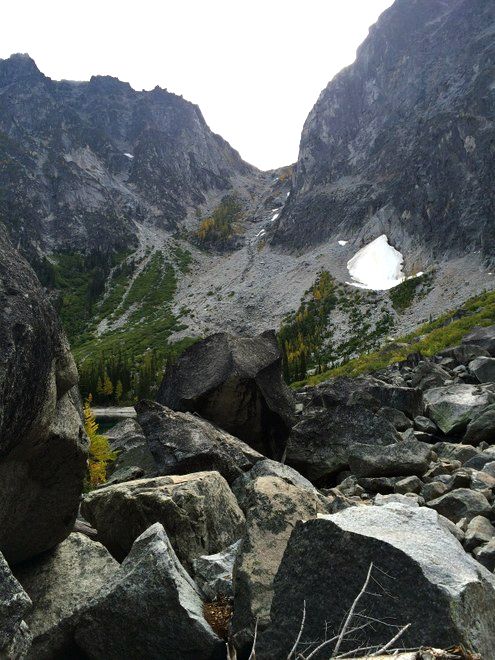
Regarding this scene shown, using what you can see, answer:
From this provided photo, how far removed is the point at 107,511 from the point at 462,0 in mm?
224432

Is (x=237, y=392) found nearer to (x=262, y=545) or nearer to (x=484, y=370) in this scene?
(x=262, y=545)

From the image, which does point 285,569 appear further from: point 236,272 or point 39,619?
point 236,272

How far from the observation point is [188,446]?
470 inches

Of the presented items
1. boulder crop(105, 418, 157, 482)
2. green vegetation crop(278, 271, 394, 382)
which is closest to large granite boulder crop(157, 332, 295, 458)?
boulder crop(105, 418, 157, 482)

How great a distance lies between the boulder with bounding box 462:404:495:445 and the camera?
43.1ft

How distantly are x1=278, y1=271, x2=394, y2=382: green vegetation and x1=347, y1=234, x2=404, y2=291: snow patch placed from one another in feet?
18.3

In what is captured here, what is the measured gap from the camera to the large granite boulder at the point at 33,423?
16.3ft

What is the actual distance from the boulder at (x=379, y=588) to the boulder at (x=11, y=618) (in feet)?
6.73

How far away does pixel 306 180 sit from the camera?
654 feet

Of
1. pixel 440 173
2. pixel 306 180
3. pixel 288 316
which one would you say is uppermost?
pixel 306 180

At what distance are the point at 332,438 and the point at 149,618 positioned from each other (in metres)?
10.1

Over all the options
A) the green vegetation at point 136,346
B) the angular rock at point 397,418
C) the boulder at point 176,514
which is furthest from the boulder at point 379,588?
the green vegetation at point 136,346

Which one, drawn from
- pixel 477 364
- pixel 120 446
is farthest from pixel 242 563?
pixel 120 446

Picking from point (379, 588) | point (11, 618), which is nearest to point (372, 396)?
point (379, 588)
